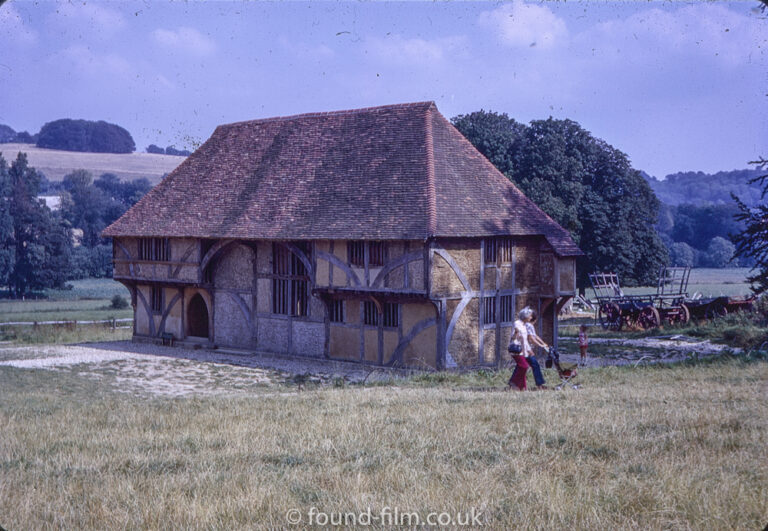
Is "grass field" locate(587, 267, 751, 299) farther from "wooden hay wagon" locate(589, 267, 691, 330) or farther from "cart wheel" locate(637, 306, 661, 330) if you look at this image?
"cart wheel" locate(637, 306, 661, 330)

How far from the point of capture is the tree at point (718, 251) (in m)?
79.2

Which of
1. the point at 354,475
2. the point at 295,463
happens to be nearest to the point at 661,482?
the point at 354,475

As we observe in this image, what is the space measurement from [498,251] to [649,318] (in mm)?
12897

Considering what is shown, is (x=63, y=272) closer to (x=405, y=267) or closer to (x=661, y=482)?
(x=405, y=267)

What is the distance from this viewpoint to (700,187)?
134 m

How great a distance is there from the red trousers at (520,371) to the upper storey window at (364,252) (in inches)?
282

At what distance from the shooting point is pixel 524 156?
135 ft

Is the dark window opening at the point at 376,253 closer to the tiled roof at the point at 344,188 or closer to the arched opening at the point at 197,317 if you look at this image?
the tiled roof at the point at 344,188

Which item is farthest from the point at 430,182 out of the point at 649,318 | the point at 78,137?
the point at 78,137

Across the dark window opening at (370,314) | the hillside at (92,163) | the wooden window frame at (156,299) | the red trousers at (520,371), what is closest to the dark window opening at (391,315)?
the dark window opening at (370,314)

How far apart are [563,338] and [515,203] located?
901 centimetres

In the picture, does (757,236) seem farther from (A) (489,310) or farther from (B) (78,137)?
(B) (78,137)

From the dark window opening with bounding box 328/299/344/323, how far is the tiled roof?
7.41ft

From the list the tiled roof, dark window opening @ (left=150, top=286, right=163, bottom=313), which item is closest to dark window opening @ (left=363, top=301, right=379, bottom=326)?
the tiled roof
